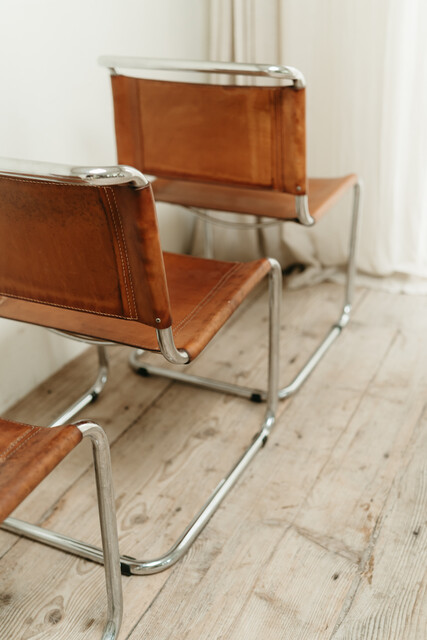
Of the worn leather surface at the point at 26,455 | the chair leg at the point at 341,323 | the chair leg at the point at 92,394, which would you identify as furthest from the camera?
the chair leg at the point at 341,323

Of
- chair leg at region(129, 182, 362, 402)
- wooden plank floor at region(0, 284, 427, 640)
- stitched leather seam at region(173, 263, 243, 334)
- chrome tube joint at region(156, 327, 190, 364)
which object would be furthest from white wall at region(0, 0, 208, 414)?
chrome tube joint at region(156, 327, 190, 364)

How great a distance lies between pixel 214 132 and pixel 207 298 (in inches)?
18.3

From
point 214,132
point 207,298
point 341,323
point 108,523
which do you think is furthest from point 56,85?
point 108,523

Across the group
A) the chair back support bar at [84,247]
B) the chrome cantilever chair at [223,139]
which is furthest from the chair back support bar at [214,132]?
the chair back support bar at [84,247]

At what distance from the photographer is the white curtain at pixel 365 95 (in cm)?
216

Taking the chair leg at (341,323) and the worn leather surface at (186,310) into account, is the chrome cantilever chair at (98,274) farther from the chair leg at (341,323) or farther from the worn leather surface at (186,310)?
the chair leg at (341,323)

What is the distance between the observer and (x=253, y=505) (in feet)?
4.96

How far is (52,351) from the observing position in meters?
1.97

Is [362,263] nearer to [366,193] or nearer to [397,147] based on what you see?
[366,193]

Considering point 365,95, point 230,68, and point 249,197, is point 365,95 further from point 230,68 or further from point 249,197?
point 230,68

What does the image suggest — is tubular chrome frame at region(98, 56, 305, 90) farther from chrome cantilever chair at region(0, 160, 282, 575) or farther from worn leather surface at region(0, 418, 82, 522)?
worn leather surface at region(0, 418, 82, 522)

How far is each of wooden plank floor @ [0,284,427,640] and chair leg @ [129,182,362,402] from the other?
24 mm

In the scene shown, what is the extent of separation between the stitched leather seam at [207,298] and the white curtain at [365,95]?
3.16 feet

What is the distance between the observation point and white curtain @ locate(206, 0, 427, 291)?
85.2 inches
